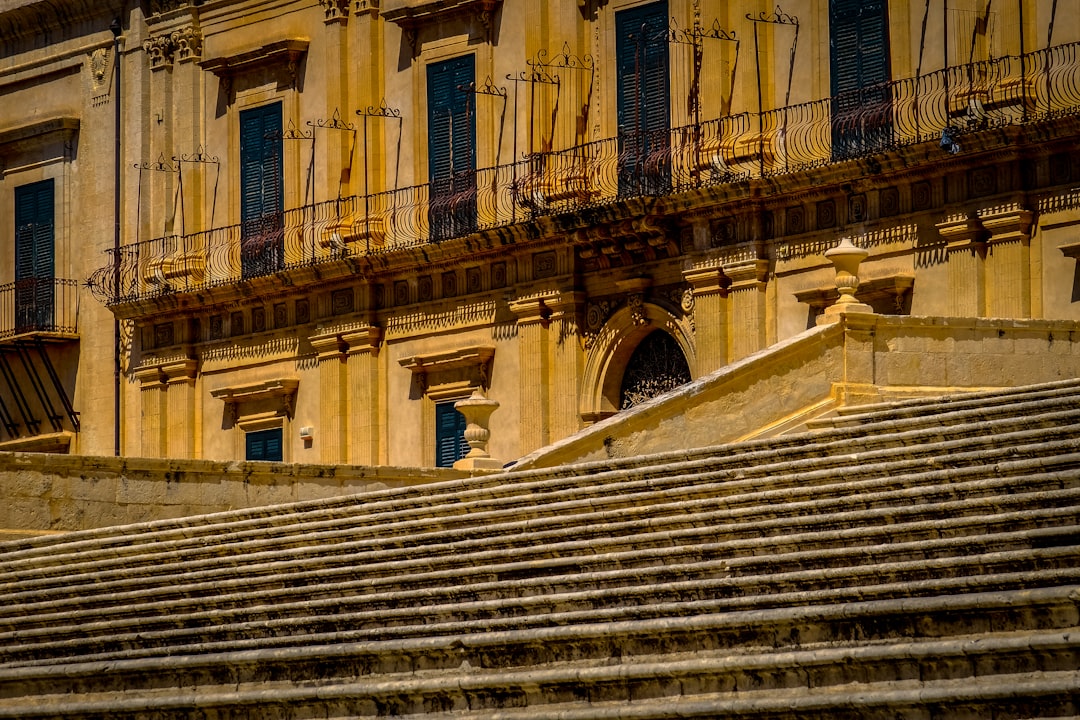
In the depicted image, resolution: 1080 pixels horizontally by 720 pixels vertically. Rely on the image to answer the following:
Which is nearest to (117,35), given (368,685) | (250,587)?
(250,587)

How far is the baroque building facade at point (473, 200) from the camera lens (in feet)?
81.4

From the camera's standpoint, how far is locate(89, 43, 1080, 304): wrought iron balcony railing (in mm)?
24234

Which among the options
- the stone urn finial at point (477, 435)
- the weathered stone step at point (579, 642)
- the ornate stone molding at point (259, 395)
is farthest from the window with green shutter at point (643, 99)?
the weathered stone step at point (579, 642)

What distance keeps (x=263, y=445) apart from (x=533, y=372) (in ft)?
17.1

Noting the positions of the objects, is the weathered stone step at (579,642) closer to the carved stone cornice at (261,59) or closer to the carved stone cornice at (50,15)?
the carved stone cornice at (261,59)

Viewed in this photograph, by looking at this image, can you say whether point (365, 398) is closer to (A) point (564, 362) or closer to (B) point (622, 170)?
(A) point (564, 362)

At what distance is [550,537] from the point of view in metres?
16.2

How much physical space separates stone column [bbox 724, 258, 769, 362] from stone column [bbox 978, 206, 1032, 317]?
3.13 metres

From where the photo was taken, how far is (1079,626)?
39.2ft

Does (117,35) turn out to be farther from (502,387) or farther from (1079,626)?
(1079,626)

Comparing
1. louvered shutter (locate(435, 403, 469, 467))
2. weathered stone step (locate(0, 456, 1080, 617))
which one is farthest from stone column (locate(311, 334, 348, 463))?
weathered stone step (locate(0, 456, 1080, 617))

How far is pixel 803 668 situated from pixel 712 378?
325 inches

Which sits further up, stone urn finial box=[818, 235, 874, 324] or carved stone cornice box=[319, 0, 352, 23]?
carved stone cornice box=[319, 0, 352, 23]

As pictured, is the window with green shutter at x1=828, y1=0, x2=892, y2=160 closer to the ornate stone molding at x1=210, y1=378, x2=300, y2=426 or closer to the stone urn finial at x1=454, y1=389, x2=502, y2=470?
the stone urn finial at x1=454, y1=389, x2=502, y2=470
